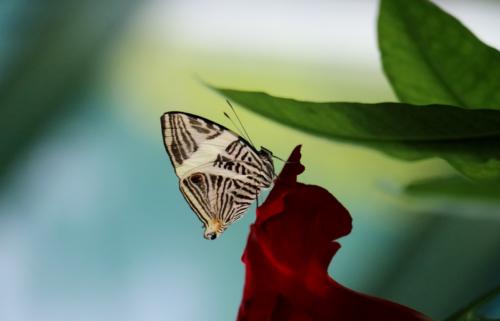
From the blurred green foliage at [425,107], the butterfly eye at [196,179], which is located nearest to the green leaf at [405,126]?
the blurred green foliage at [425,107]

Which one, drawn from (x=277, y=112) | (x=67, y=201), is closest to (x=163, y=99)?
(x=67, y=201)

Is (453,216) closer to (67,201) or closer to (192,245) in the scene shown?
(192,245)

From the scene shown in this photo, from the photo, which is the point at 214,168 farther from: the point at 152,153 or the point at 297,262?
the point at 152,153

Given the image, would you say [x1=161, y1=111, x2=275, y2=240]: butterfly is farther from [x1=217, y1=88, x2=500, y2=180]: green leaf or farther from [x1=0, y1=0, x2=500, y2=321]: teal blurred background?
[x1=0, y1=0, x2=500, y2=321]: teal blurred background

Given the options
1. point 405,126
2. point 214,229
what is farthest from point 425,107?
point 214,229

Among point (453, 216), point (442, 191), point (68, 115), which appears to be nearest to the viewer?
point (442, 191)

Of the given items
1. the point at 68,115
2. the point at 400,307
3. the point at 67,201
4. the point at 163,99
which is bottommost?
the point at 67,201
